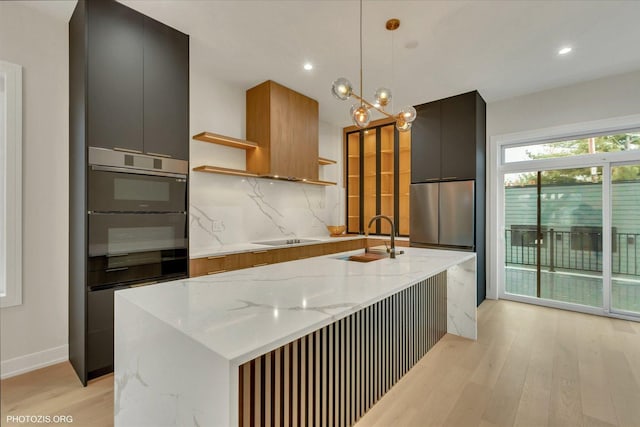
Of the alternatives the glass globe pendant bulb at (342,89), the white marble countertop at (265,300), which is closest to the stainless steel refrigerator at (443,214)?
the white marble countertop at (265,300)

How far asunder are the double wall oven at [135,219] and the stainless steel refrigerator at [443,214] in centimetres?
296

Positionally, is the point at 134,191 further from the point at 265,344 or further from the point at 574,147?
the point at 574,147

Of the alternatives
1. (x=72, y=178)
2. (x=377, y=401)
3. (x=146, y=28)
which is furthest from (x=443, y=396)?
(x=146, y=28)

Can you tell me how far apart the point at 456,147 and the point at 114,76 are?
3643 millimetres

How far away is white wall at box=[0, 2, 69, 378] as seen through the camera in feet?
7.06

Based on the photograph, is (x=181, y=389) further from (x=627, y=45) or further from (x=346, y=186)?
(x=346, y=186)

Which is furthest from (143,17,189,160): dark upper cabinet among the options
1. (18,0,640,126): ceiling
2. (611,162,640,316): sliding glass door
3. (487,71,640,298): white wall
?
(611,162,640,316): sliding glass door

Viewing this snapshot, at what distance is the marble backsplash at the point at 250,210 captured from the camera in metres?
3.24

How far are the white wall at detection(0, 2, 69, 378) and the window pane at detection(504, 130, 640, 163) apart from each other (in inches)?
197

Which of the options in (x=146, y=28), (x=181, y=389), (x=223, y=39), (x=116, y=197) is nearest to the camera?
(x=181, y=389)

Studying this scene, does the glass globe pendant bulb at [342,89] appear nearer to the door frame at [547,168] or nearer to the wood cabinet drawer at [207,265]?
the wood cabinet drawer at [207,265]

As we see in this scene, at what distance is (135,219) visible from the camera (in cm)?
224

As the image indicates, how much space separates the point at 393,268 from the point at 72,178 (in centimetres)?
251

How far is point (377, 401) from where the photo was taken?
1.86m
